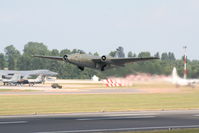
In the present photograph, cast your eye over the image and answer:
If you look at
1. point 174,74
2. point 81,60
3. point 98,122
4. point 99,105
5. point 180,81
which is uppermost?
point 81,60

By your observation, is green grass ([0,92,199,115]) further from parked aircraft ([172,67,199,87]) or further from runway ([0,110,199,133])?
parked aircraft ([172,67,199,87])

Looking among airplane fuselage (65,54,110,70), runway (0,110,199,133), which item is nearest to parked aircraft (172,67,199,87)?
runway (0,110,199,133)

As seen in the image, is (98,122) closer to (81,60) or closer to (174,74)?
(174,74)

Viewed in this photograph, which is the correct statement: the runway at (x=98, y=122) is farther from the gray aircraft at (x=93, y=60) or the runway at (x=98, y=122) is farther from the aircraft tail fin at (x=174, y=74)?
the gray aircraft at (x=93, y=60)

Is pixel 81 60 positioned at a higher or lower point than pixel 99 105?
higher

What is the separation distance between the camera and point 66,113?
56.1 meters

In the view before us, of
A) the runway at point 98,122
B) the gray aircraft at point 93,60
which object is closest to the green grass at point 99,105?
the runway at point 98,122

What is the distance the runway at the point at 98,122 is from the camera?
41031 mm

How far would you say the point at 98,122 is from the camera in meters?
46.7

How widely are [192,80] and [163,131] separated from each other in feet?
68.2

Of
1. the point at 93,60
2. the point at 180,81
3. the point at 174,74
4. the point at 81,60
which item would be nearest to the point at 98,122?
the point at 93,60

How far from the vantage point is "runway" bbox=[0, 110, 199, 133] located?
4103cm

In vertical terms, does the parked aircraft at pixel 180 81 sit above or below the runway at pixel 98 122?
above

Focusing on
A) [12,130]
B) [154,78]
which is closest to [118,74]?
[154,78]
